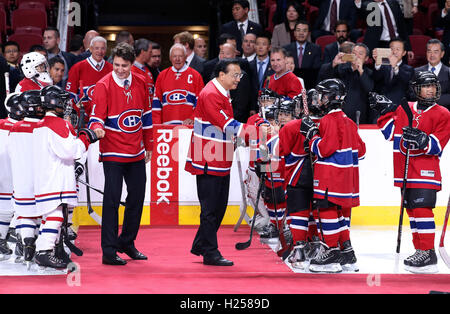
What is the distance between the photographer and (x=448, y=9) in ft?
35.0

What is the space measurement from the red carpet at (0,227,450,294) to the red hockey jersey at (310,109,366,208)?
2.02 ft

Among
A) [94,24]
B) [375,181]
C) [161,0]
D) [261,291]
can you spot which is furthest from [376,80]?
[161,0]

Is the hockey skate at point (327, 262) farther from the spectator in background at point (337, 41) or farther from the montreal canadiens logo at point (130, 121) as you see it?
the spectator in background at point (337, 41)

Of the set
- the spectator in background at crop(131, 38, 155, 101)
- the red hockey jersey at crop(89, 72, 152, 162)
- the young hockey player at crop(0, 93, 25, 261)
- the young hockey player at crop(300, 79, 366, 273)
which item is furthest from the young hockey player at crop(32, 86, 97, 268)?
the spectator in background at crop(131, 38, 155, 101)

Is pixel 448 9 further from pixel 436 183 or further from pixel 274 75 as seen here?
pixel 436 183

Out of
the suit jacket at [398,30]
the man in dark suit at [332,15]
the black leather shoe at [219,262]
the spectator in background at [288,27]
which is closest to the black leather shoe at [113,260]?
the black leather shoe at [219,262]

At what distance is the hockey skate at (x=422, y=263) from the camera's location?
19.6ft

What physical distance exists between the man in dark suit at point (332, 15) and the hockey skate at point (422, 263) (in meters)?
5.07

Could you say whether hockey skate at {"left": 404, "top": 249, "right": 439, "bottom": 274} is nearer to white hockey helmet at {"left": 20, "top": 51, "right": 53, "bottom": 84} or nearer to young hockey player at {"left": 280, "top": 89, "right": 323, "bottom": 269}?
young hockey player at {"left": 280, "top": 89, "right": 323, "bottom": 269}

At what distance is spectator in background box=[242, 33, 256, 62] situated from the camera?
30.3 ft

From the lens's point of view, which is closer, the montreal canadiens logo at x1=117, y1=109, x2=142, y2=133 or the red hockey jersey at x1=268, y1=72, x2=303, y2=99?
the montreal canadiens logo at x1=117, y1=109, x2=142, y2=133

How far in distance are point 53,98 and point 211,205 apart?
145 centimetres

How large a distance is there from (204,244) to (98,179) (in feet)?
7.39

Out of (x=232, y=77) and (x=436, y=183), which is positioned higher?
→ (x=232, y=77)
